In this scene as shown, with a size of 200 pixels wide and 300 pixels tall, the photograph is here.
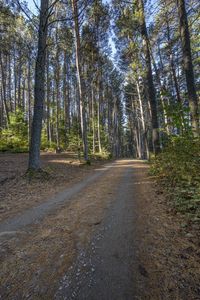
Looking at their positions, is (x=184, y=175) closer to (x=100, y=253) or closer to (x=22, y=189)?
(x=100, y=253)

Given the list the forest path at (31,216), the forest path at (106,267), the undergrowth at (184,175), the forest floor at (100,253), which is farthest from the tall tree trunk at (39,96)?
the forest path at (106,267)

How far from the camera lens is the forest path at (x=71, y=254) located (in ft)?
7.73

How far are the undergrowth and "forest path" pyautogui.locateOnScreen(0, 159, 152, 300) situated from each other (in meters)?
1.07

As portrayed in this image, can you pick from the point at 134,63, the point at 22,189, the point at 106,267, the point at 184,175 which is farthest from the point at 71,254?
the point at 134,63

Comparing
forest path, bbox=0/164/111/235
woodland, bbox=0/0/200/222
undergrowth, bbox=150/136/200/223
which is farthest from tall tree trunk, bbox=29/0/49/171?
undergrowth, bbox=150/136/200/223

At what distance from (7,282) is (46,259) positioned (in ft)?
1.79

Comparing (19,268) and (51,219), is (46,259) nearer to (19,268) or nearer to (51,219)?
(19,268)

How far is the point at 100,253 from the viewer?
121 inches

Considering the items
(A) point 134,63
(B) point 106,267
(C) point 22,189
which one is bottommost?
(B) point 106,267

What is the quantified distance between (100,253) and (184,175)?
3996mm

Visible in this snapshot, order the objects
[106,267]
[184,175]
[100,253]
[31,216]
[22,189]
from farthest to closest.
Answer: [22,189] < [184,175] < [31,216] < [100,253] < [106,267]

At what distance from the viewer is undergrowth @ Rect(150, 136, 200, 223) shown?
4678mm

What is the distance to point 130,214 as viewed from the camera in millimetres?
4734

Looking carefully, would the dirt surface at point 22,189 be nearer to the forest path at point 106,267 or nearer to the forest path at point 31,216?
the forest path at point 31,216
